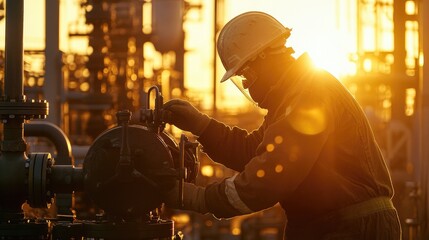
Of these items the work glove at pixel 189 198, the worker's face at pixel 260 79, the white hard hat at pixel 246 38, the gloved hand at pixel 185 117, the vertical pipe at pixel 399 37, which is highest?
the vertical pipe at pixel 399 37

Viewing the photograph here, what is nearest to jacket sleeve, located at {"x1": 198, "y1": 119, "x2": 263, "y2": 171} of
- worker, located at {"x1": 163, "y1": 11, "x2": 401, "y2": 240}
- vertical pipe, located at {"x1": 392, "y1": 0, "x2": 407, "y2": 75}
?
worker, located at {"x1": 163, "y1": 11, "x2": 401, "y2": 240}

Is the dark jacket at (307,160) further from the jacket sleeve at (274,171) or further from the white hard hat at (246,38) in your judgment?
the white hard hat at (246,38)

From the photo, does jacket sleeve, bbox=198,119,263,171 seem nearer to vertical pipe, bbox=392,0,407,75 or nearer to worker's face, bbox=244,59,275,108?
worker's face, bbox=244,59,275,108

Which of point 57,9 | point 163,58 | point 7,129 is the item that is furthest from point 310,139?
point 163,58

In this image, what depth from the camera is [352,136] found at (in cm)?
421

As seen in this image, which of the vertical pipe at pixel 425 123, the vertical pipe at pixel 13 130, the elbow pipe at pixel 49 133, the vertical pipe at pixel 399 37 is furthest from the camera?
the vertical pipe at pixel 399 37

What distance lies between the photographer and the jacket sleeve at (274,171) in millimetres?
3953

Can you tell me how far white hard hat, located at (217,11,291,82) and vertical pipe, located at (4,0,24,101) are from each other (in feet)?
2.86

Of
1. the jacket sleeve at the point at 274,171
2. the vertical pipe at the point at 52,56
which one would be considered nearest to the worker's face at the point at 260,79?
the jacket sleeve at the point at 274,171

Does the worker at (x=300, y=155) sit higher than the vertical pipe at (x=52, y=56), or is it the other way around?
the vertical pipe at (x=52, y=56)

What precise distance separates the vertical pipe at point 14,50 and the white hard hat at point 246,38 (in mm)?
871

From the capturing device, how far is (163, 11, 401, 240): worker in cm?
397

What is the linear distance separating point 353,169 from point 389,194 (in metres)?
0.25

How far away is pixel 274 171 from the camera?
3.95 m
